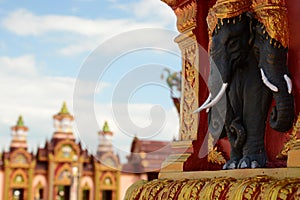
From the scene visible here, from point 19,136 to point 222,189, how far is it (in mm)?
12146

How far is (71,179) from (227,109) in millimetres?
10949

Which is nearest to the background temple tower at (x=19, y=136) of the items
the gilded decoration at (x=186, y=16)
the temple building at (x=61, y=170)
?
the temple building at (x=61, y=170)

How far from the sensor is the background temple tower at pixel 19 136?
42.6ft

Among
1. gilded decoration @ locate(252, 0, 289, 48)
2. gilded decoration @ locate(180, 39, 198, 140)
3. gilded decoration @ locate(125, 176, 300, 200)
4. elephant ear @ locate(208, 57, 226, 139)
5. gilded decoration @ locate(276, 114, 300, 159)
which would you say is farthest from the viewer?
gilded decoration @ locate(180, 39, 198, 140)

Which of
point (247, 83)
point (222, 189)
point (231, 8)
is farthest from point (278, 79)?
point (222, 189)

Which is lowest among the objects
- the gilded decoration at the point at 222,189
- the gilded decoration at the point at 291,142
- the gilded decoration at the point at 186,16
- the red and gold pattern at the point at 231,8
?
the gilded decoration at the point at 222,189

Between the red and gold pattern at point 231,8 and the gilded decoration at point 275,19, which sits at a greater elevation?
the red and gold pattern at point 231,8

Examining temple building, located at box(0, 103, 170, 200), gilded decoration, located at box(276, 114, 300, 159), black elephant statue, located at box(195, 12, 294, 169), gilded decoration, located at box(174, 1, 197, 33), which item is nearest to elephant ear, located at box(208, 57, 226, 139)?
black elephant statue, located at box(195, 12, 294, 169)

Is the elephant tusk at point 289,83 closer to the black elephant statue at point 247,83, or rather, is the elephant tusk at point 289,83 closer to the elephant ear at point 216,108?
the black elephant statue at point 247,83

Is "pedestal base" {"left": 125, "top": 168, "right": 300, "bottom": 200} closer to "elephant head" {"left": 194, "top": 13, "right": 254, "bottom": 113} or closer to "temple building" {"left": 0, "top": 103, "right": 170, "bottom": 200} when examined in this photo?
"elephant head" {"left": 194, "top": 13, "right": 254, "bottom": 113}

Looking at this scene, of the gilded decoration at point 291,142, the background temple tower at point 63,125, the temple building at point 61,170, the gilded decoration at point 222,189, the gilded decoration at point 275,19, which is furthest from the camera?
the background temple tower at point 63,125

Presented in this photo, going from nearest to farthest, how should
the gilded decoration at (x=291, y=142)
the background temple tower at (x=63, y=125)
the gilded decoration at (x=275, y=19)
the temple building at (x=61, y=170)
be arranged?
the gilded decoration at (x=291, y=142), the gilded decoration at (x=275, y=19), the temple building at (x=61, y=170), the background temple tower at (x=63, y=125)

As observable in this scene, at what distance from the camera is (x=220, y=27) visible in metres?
1.79

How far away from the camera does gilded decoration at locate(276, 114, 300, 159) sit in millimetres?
1574
